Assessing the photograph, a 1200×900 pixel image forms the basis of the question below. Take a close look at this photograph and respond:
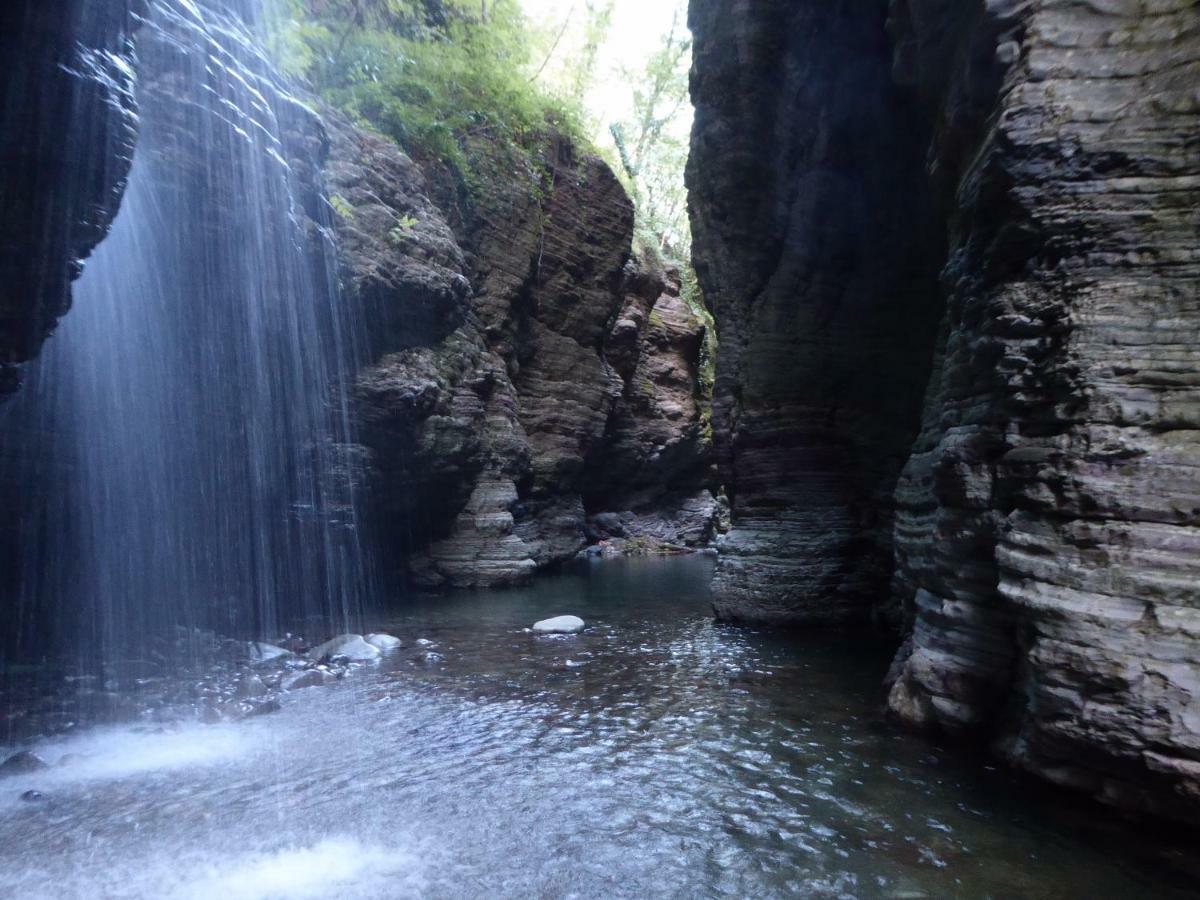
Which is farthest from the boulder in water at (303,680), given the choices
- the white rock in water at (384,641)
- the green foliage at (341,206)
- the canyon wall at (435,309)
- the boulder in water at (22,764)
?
the green foliage at (341,206)

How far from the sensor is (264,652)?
929 cm

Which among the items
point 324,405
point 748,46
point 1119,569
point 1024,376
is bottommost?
point 1119,569

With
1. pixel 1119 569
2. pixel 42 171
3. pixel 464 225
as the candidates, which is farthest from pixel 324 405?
pixel 1119 569

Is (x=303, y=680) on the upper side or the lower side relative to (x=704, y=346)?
lower

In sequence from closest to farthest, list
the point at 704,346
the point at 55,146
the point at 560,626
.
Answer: the point at 55,146 → the point at 560,626 → the point at 704,346

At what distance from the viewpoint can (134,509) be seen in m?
10.3

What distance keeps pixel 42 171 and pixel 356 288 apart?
7533 mm

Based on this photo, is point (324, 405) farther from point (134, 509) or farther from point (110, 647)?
point (110, 647)

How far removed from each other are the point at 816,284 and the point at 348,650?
8.53 m

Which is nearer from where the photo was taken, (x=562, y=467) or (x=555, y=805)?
(x=555, y=805)

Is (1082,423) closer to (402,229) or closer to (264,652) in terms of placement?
(264,652)

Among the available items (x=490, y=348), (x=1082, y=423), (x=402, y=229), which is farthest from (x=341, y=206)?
(x=1082, y=423)

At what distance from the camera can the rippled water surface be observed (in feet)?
11.9

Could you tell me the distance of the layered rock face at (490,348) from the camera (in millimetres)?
13609
